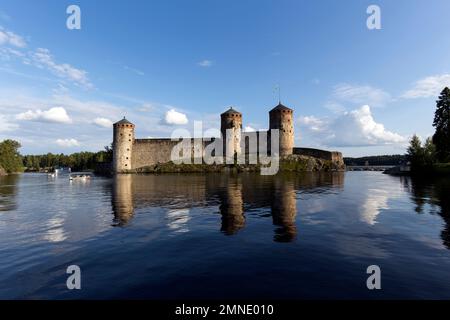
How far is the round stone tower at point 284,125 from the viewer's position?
86.0m

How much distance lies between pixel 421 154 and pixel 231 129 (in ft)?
158

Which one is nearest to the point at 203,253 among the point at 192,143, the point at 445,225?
the point at 445,225

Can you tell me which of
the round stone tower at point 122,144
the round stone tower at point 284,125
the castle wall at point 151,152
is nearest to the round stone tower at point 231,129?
the castle wall at point 151,152

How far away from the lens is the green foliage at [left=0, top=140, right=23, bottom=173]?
4412 inches

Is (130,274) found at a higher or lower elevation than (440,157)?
lower

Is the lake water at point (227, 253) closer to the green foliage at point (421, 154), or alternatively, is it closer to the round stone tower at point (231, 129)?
the green foliage at point (421, 154)

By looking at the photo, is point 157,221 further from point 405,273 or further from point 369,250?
point 405,273

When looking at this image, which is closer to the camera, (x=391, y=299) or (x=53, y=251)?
(x=391, y=299)

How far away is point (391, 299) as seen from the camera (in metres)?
6.90

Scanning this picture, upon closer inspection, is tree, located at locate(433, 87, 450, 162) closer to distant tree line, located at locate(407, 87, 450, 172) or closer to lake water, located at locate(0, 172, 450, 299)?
distant tree line, located at locate(407, 87, 450, 172)

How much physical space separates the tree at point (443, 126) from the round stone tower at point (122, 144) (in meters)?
80.3
